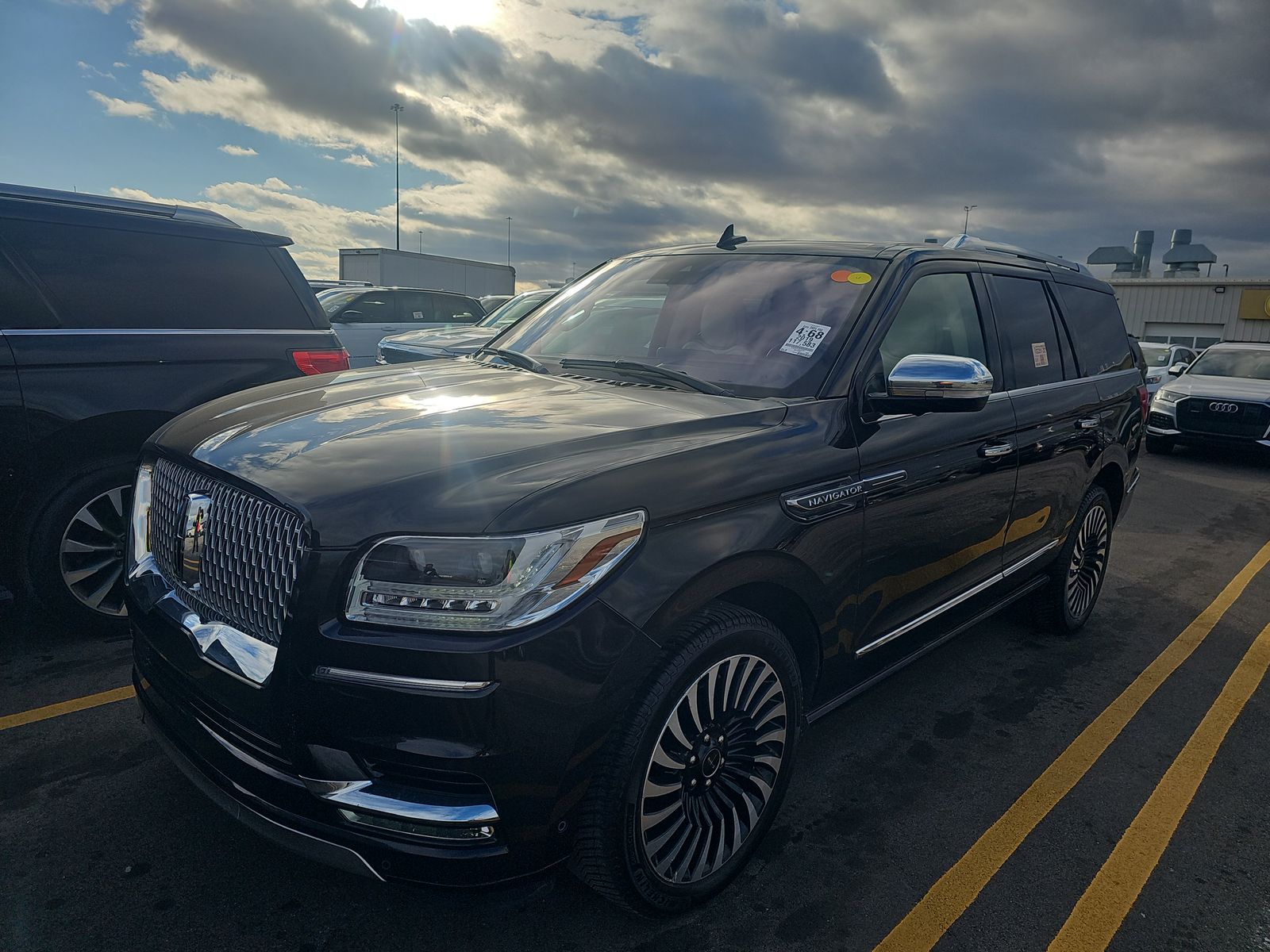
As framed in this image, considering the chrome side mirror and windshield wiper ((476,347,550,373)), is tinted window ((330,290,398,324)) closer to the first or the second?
windshield wiper ((476,347,550,373))

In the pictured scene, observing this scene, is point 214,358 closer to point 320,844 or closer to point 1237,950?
point 320,844

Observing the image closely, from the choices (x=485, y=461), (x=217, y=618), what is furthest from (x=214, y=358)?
(x=485, y=461)

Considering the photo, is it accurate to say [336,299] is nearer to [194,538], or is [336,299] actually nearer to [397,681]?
[194,538]

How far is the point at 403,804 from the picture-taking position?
5.93 ft

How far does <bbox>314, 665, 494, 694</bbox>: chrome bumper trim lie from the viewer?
1.76 metres

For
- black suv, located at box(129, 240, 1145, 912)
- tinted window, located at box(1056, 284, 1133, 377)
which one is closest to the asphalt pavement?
black suv, located at box(129, 240, 1145, 912)

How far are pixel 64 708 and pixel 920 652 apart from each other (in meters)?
3.38

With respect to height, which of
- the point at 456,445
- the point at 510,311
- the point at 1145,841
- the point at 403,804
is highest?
the point at 510,311

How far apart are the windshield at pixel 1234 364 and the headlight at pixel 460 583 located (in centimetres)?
1372

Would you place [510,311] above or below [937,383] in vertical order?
above

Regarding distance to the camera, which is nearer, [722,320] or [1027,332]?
[722,320]

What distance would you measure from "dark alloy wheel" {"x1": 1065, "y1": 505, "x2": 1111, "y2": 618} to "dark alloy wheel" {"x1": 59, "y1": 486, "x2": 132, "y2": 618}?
4726 mm

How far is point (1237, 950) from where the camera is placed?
7.53 feet

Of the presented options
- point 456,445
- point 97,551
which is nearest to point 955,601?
point 456,445
